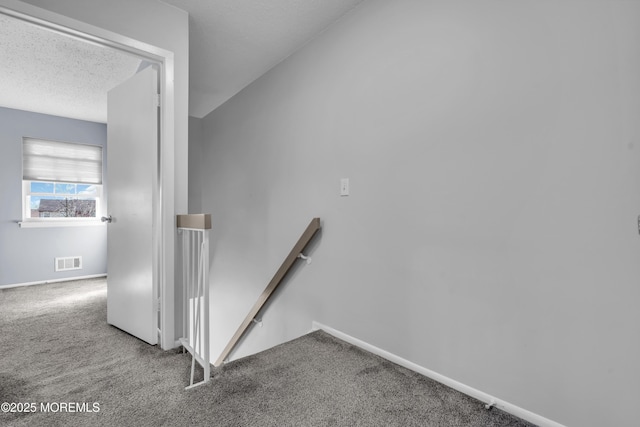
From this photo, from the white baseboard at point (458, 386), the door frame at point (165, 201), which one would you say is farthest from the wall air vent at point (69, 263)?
the white baseboard at point (458, 386)

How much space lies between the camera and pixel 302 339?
2.08 metres

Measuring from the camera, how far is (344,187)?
213cm

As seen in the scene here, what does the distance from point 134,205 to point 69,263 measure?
2.80 m

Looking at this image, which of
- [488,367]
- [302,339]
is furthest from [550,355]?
[302,339]

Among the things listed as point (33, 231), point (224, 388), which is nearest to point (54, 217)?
Answer: point (33, 231)

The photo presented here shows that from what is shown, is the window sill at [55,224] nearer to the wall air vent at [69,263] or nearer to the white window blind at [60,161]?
the wall air vent at [69,263]

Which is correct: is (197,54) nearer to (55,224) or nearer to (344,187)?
(344,187)

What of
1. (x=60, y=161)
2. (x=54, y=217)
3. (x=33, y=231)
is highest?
(x=60, y=161)

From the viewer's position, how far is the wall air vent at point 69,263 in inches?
156

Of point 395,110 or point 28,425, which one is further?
point 395,110

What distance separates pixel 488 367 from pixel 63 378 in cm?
206

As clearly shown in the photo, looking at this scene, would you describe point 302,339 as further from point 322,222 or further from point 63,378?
point 63,378

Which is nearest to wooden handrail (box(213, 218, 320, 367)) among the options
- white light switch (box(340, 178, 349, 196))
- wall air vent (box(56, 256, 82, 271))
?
white light switch (box(340, 178, 349, 196))

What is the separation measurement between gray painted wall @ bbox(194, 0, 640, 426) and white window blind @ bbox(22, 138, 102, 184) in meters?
3.35
